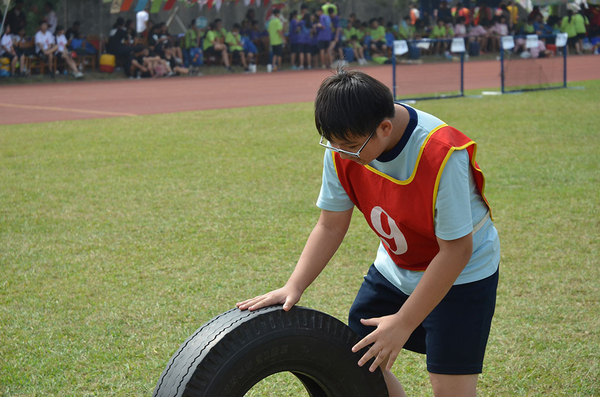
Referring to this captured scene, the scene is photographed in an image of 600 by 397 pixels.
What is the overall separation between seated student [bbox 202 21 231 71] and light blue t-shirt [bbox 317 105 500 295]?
2053cm

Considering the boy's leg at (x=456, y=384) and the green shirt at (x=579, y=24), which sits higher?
the green shirt at (x=579, y=24)

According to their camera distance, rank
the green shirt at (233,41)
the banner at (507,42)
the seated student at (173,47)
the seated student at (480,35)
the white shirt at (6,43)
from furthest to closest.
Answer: the seated student at (480,35)
the green shirt at (233,41)
the seated student at (173,47)
the white shirt at (6,43)
the banner at (507,42)

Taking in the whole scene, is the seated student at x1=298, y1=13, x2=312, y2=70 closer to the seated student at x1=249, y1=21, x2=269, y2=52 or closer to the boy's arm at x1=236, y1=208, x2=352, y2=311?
the seated student at x1=249, y1=21, x2=269, y2=52

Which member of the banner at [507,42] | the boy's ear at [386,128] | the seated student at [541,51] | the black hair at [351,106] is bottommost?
the boy's ear at [386,128]

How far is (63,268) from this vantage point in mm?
4379

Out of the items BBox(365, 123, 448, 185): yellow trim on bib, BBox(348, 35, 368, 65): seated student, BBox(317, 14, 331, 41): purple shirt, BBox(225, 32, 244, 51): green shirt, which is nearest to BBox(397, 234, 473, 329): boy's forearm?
BBox(365, 123, 448, 185): yellow trim on bib

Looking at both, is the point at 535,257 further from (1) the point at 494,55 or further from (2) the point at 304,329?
(1) the point at 494,55

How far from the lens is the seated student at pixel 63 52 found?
19.3 meters

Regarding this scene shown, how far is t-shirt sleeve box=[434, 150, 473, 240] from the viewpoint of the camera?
1905 millimetres

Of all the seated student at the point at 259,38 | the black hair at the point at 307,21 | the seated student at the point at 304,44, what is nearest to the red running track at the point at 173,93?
the seated student at the point at 304,44

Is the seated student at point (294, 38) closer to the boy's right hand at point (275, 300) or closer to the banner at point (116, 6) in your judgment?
the banner at point (116, 6)

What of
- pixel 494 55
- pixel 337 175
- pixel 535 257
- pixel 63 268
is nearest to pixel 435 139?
pixel 337 175

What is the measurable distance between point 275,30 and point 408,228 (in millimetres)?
21479

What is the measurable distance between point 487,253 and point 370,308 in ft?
1.44
